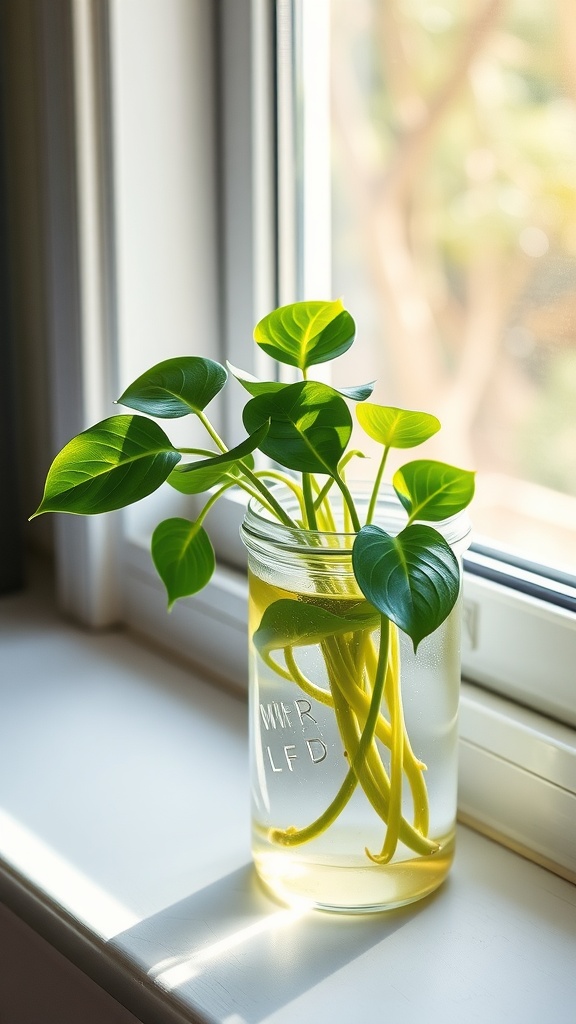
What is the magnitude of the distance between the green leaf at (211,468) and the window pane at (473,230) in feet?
0.86

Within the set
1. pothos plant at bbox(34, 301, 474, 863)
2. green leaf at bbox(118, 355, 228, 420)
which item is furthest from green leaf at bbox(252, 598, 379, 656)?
green leaf at bbox(118, 355, 228, 420)

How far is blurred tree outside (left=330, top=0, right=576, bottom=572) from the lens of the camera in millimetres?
734

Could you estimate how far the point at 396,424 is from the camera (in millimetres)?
590

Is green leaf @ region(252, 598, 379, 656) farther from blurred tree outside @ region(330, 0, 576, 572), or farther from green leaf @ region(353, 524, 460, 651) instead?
blurred tree outside @ region(330, 0, 576, 572)

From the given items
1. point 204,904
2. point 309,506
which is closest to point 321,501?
point 309,506

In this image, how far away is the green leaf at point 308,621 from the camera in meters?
0.58

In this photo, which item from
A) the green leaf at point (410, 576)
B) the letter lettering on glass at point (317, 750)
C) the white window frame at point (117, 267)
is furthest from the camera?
the white window frame at point (117, 267)

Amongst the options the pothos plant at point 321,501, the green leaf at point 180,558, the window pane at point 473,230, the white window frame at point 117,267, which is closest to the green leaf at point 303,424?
the pothos plant at point 321,501

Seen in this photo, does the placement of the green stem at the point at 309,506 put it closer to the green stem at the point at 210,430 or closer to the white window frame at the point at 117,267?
the green stem at the point at 210,430

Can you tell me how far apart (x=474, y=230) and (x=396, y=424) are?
27 centimetres

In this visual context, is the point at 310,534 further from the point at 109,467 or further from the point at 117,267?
the point at 117,267

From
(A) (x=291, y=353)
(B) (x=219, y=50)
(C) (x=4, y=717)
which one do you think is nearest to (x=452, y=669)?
(A) (x=291, y=353)

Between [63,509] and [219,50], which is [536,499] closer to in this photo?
[63,509]

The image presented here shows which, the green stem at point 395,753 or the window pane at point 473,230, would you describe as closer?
the green stem at point 395,753
